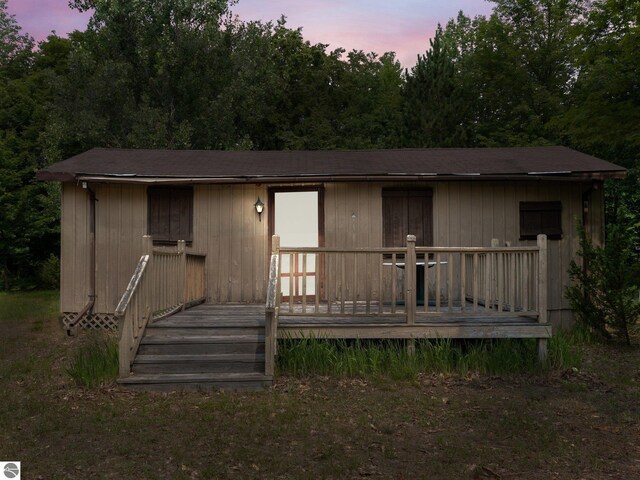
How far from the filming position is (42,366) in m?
7.55

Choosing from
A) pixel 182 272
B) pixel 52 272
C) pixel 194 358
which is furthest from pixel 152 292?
pixel 52 272

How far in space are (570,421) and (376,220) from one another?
5.37m

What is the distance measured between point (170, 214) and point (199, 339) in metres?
4.02

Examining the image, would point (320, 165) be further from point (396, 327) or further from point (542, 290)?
point (542, 290)

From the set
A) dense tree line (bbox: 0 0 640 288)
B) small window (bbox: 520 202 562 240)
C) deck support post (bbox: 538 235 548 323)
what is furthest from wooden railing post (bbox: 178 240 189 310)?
dense tree line (bbox: 0 0 640 288)

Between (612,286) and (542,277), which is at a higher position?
(542,277)

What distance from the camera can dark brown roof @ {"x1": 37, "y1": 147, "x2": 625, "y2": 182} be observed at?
960cm

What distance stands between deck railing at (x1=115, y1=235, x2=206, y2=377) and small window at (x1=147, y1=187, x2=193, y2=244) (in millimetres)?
1010

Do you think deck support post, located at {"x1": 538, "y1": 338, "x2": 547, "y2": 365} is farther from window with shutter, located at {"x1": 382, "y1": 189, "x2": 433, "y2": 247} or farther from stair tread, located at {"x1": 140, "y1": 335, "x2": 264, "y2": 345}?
stair tread, located at {"x1": 140, "y1": 335, "x2": 264, "y2": 345}

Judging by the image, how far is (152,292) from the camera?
23.4ft

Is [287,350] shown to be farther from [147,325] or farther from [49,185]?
[49,185]

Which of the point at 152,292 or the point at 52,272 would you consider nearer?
the point at 152,292

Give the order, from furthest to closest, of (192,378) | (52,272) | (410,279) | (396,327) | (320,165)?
(52,272) → (320,165) → (396,327) → (410,279) → (192,378)

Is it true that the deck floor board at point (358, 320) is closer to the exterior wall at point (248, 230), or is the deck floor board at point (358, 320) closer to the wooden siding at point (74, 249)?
the exterior wall at point (248, 230)
